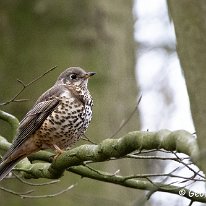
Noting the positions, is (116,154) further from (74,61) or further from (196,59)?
(74,61)

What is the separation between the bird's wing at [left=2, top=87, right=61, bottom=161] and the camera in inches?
211

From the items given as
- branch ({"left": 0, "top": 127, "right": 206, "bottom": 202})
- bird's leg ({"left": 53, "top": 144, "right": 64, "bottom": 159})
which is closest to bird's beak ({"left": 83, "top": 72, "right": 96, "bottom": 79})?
bird's leg ({"left": 53, "top": 144, "right": 64, "bottom": 159})

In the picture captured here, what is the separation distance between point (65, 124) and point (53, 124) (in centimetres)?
11

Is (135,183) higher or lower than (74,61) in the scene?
lower

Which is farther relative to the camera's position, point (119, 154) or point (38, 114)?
point (38, 114)

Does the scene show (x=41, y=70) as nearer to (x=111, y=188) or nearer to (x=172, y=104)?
(x=111, y=188)

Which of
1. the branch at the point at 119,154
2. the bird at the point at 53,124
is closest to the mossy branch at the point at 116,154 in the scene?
the branch at the point at 119,154

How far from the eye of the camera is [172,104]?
897cm

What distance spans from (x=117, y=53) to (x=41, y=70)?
698 millimetres

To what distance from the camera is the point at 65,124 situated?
534cm

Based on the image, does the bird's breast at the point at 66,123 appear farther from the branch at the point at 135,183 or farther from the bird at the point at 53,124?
the branch at the point at 135,183

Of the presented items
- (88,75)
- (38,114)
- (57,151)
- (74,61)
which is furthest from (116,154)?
(74,61)

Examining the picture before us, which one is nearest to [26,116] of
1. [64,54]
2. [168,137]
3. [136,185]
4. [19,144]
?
[19,144]

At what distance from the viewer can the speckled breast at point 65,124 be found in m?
5.31
